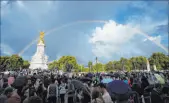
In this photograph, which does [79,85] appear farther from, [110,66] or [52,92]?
[110,66]

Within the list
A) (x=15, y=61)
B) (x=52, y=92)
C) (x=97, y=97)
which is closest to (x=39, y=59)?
(x=15, y=61)

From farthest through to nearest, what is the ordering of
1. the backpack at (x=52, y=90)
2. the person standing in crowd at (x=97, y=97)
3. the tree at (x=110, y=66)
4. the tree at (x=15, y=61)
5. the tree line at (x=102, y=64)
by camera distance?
the tree at (x=110, y=66) → the tree line at (x=102, y=64) → the tree at (x=15, y=61) → the backpack at (x=52, y=90) → the person standing in crowd at (x=97, y=97)

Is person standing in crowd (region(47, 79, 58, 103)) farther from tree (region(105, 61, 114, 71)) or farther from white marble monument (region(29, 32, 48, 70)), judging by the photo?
tree (region(105, 61, 114, 71))

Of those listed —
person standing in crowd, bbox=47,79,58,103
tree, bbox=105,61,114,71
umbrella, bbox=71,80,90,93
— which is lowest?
person standing in crowd, bbox=47,79,58,103

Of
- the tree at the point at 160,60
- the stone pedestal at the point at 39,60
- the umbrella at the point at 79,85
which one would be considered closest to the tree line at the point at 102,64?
the tree at the point at 160,60

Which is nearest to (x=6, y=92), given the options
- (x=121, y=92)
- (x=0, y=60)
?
(x=121, y=92)

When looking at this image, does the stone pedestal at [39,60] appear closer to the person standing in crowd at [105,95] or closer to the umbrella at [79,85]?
the umbrella at [79,85]

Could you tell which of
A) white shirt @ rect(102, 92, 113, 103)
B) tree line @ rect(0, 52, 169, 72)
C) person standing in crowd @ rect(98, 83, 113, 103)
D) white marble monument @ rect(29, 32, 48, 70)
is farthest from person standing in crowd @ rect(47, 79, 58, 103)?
tree line @ rect(0, 52, 169, 72)

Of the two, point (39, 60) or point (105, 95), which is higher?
point (39, 60)

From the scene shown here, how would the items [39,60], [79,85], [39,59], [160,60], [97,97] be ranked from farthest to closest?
1. [160,60]
2. [39,59]
3. [39,60]
4. [79,85]
5. [97,97]

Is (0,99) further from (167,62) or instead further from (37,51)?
(167,62)

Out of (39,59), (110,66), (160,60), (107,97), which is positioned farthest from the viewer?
(110,66)

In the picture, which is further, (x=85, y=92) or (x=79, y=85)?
(x=79, y=85)

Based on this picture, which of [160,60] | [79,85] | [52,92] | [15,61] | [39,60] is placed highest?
[15,61]
